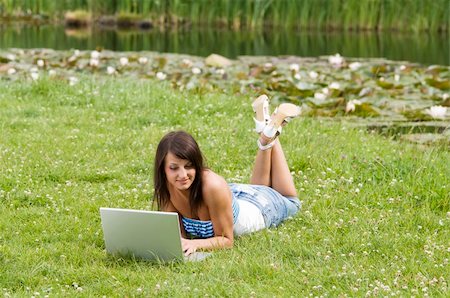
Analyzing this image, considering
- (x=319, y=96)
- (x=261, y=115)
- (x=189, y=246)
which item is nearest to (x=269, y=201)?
(x=261, y=115)

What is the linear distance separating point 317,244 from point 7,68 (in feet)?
22.8

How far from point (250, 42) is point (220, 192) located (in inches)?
505

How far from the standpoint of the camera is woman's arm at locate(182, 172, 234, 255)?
15.5 ft

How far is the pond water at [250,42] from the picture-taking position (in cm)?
1560

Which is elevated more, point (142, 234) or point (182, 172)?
point (182, 172)

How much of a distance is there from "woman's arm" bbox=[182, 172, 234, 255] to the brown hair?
0.17 ft

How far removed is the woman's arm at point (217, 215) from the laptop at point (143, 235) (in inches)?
3.2

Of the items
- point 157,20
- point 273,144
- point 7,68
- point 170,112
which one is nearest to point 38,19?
point 157,20

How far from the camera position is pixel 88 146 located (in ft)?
22.8

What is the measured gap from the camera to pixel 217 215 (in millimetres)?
4773

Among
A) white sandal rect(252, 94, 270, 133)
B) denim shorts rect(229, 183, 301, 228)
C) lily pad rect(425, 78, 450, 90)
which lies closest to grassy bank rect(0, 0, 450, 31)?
lily pad rect(425, 78, 450, 90)

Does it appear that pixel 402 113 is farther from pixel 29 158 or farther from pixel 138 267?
pixel 138 267

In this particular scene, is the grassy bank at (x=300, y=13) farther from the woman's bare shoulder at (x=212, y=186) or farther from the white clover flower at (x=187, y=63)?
the woman's bare shoulder at (x=212, y=186)

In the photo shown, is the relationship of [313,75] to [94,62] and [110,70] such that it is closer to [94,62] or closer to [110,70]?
[110,70]
